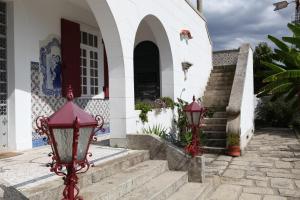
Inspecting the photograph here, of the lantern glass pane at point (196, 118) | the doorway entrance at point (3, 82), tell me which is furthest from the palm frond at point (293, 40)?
the doorway entrance at point (3, 82)

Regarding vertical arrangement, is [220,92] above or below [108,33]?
below

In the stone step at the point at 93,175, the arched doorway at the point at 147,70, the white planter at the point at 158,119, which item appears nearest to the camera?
the stone step at the point at 93,175

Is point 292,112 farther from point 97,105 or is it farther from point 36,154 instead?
point 36,154

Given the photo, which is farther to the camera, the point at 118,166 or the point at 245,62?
the point at 245,62

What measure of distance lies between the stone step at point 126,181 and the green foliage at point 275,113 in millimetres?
14163

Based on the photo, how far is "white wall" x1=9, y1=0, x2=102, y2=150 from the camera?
7199 mm

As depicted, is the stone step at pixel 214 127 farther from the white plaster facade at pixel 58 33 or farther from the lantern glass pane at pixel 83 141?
the lantern glass pane at pixel 83 141

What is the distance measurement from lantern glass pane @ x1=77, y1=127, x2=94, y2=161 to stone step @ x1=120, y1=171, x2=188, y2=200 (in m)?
2.31

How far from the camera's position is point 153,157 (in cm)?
721

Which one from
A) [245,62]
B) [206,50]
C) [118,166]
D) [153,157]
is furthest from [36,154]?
[206,50]

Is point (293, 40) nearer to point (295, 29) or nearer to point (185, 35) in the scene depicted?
point (295, 29)

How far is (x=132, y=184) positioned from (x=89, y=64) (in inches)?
Result: 206

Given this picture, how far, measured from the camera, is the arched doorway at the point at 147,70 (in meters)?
12.1

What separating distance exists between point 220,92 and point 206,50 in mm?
2488
